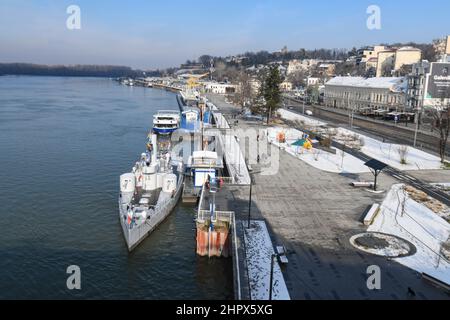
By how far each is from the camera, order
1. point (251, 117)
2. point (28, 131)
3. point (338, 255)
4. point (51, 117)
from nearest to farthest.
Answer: point (338, 255)
point (28, 131)
point (251, 117)
point (51, 117)

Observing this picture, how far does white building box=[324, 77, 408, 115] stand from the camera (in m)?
70.0

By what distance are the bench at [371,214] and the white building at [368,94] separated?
1702 inches

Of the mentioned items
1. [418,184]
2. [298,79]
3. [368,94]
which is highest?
[298,79]

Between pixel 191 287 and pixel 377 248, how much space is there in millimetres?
7861

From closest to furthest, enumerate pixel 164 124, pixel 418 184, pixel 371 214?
pixel 371 214
pixel 418 184
pixel 164 124

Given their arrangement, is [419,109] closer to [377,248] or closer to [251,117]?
[251,117]

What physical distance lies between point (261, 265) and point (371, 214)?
26.0 ft

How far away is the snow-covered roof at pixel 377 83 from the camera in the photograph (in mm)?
71100

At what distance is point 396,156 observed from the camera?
37156mm

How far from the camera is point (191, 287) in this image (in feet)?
58.7

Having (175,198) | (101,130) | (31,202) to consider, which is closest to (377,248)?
(175,198)

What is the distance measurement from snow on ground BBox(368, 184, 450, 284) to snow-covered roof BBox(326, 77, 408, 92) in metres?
50.4

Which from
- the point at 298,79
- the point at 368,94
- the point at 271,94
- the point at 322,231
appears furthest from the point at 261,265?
the point at 298,79

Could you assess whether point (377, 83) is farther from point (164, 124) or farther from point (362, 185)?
point (362, 185)
